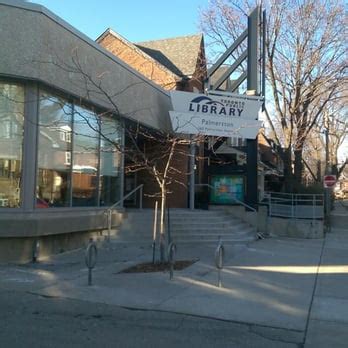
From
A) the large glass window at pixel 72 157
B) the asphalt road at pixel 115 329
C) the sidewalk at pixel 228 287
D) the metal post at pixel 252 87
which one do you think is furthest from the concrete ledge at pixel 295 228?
the asphalt road at pixel 115 329

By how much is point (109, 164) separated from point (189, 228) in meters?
3.35

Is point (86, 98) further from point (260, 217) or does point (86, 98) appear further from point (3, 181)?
point (260, 217)

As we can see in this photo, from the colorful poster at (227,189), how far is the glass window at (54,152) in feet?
31.7

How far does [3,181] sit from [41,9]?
4099 millimetres

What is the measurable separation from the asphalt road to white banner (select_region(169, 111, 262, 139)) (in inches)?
472

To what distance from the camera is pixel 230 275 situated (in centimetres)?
1123

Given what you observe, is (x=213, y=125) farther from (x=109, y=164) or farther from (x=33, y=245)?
(x=33, y=245)

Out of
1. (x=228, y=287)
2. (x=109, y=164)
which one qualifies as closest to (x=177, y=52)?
(x=109, y=164)

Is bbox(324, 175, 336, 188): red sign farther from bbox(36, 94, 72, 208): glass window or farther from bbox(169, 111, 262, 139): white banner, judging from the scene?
bbox(36, 94, 72, 208): glass window

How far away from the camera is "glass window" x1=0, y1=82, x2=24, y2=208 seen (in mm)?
12547

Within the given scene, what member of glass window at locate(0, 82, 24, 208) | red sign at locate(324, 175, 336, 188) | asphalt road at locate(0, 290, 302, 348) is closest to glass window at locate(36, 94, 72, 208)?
glass window at locate(0, 82, 24, 208)

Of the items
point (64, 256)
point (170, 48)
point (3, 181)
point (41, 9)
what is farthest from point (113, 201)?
point (170, 48)

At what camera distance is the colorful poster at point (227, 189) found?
22453mm

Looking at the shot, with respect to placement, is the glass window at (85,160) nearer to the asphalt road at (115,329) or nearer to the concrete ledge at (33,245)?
the concrete ledge at (33,245)
